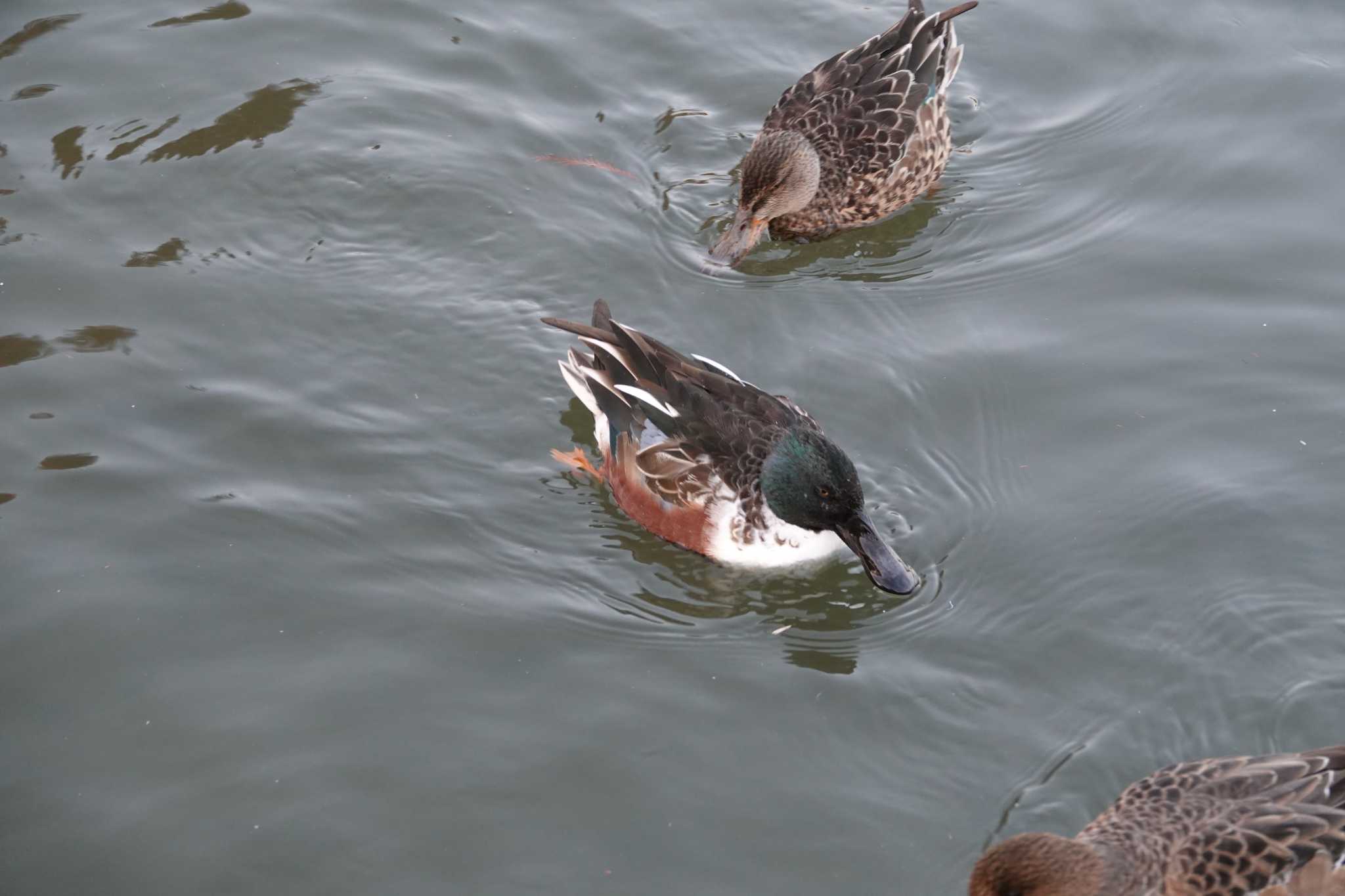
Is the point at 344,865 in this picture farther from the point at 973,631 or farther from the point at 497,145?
the point at 497,145

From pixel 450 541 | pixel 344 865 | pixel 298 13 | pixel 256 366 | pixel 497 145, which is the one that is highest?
pixel 298 13

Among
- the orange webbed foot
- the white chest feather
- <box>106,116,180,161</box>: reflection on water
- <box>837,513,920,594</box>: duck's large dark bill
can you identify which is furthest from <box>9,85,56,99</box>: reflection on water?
<box>837,513,920,594</box>: duck's large dark bill

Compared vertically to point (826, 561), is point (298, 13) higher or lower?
higher

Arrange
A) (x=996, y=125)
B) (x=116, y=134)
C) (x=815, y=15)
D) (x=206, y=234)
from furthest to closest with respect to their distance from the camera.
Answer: (x=815, y=15) → (x=996, y=125) → (x=116, y=134) → (x=206, y=234)

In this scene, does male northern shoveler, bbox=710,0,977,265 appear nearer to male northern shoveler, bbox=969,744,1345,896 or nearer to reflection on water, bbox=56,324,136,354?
reflection on water, bbox=56,324,136,354

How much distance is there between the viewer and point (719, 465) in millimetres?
6039

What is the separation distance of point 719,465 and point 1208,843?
2.50m

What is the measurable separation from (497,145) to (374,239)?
Result: 41.9 inches

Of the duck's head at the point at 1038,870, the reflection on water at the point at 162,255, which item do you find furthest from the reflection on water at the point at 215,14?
the duck's head at the point at 1038,870

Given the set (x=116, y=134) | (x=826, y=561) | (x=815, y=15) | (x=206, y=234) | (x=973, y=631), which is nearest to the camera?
(x=973, y=631)

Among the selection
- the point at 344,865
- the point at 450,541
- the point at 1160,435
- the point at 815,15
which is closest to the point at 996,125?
the point at 815,15

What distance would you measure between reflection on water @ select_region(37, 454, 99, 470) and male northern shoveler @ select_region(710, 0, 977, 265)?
3.29 m

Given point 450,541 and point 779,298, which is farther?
point 779,298

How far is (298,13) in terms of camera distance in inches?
350
